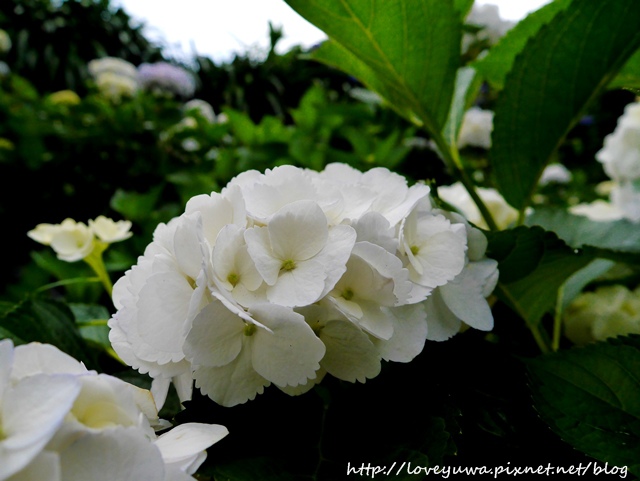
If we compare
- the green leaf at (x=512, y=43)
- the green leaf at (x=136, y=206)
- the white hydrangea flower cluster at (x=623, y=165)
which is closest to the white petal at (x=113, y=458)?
the green leaf at (x=512, y=43)

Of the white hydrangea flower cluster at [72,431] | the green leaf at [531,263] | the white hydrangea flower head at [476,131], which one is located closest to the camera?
the white hydrangea flower cluster at [72,431]

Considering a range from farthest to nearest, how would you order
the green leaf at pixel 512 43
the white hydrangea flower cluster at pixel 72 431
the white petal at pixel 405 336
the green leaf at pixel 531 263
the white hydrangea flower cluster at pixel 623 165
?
1. the white hydrangea flower cluster at pixel 623 165
2. the green leaf at pixel 512 43
3. the green leaf at pixel 531 263
4. the white petal at pixel 405 336
5. the white hydrangea flower cluster at pixel 72 431

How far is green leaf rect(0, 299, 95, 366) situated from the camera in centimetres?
39

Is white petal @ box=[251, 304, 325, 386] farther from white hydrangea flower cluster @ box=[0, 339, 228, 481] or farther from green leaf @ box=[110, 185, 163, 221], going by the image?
green leaf @ box=[110, 185, 163, 221]

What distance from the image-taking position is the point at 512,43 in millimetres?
527

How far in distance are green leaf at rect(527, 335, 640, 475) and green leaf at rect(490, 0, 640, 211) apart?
0.63 ft

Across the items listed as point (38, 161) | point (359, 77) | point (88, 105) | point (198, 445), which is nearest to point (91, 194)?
point (38, 161)

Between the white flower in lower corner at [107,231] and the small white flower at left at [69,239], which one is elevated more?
the white flower in lower corner at [107,231]

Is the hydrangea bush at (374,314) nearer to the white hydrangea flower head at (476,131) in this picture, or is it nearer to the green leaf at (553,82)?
the green leaf at (553,82)

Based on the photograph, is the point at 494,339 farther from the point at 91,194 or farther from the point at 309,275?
the point at 91,194

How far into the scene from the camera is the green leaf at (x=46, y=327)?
39cm

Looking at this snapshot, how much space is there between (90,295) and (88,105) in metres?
0.70

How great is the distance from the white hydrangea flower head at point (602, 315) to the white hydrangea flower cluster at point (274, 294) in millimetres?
293

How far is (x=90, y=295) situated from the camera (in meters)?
0.70
